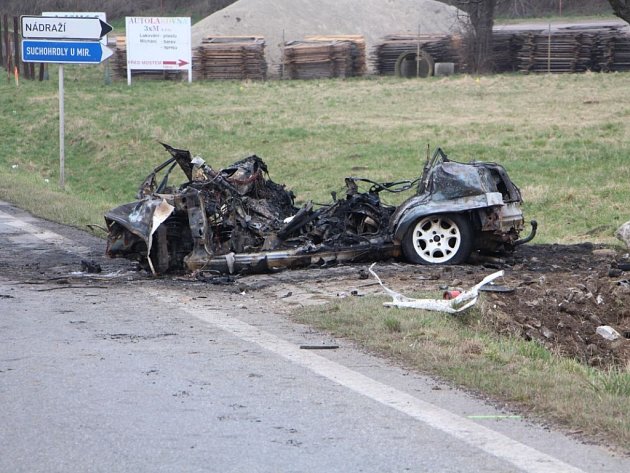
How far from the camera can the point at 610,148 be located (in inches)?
821

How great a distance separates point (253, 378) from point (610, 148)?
15442mm

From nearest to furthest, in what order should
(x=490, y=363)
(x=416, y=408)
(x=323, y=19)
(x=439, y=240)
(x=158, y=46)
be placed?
1. (x=416, y=408)
2. (x=490, y=363)
3. (x=439, y=240)
4. (x=158, y=46)
5. (x=323, y=19)

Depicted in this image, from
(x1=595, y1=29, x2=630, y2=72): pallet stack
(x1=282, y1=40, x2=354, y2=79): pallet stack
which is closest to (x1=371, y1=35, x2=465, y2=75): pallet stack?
(x1=282, y1=40, x2=354, y2=79): pallet stack

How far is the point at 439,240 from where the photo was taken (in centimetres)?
1134

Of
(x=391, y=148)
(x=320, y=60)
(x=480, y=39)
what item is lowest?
(x=391, y=148)

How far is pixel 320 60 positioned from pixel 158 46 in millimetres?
6777

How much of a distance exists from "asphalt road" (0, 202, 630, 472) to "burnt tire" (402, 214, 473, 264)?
2.42 metres

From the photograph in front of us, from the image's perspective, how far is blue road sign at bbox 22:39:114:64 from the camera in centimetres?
1970

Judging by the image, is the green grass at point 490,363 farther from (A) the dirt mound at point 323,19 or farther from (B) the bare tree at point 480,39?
(A) the dirt mound at point 323,19

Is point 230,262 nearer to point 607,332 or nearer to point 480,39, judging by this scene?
point 607,332

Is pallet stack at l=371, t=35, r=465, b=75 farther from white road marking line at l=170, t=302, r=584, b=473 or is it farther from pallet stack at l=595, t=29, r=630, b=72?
white road marking line at l=170, t=302, r=584, b=473

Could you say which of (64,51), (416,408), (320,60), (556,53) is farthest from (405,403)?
(320,60)

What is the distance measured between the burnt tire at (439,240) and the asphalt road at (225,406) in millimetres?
2417

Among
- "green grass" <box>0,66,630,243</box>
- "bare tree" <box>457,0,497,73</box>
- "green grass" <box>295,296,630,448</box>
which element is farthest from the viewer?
"bare tree" <box>457,0,497,73</box>
